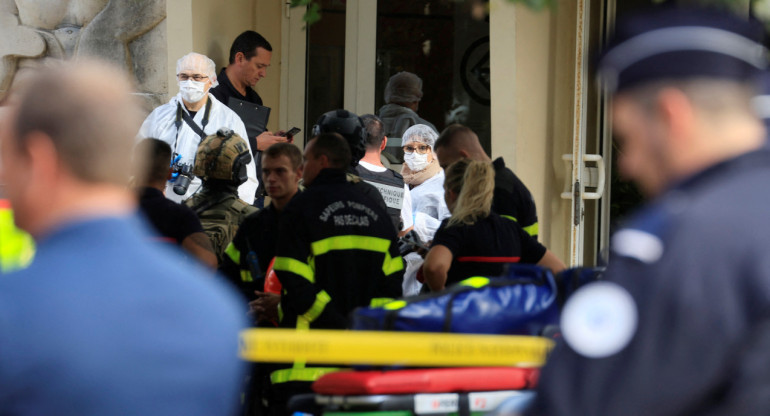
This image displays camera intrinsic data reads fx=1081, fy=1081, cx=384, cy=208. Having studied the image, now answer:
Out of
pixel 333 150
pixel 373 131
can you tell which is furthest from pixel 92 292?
pixel 373 131

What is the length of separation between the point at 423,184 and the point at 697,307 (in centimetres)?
544

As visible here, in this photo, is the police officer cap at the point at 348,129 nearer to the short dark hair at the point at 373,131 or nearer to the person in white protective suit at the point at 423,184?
the short dark hair at the point at 373,131

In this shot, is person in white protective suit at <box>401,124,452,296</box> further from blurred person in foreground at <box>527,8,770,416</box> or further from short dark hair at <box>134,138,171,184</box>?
blurred person in foreground at <box>527,8,770,416</box>

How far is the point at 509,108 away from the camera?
23.7 ft

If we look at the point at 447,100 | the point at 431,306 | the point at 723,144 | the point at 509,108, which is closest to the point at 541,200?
the point at 509,108

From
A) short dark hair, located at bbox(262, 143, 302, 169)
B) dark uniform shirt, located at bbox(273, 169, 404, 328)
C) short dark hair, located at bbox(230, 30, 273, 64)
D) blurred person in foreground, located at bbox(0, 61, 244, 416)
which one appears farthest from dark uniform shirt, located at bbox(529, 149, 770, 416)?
short dark hair, located at bbox(230, 30, 273, 64)

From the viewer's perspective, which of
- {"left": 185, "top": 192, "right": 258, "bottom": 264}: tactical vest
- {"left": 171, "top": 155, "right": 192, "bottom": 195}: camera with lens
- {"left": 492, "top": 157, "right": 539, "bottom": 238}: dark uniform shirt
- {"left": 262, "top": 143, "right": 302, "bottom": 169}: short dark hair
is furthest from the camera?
{"left": 171, "top": 155, "right": 192, "bottom": 195}: camera with lens

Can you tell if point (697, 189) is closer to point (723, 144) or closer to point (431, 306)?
point (723, 144)

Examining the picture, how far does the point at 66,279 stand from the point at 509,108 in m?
5.89

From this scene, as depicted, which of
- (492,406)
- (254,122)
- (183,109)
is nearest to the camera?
(492,406)

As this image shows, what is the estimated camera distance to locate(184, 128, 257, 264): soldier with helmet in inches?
203

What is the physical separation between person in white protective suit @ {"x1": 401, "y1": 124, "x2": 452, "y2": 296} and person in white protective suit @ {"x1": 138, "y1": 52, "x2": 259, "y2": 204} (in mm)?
1012

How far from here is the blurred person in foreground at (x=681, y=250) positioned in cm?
135

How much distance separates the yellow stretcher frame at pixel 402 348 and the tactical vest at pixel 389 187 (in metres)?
2.85
